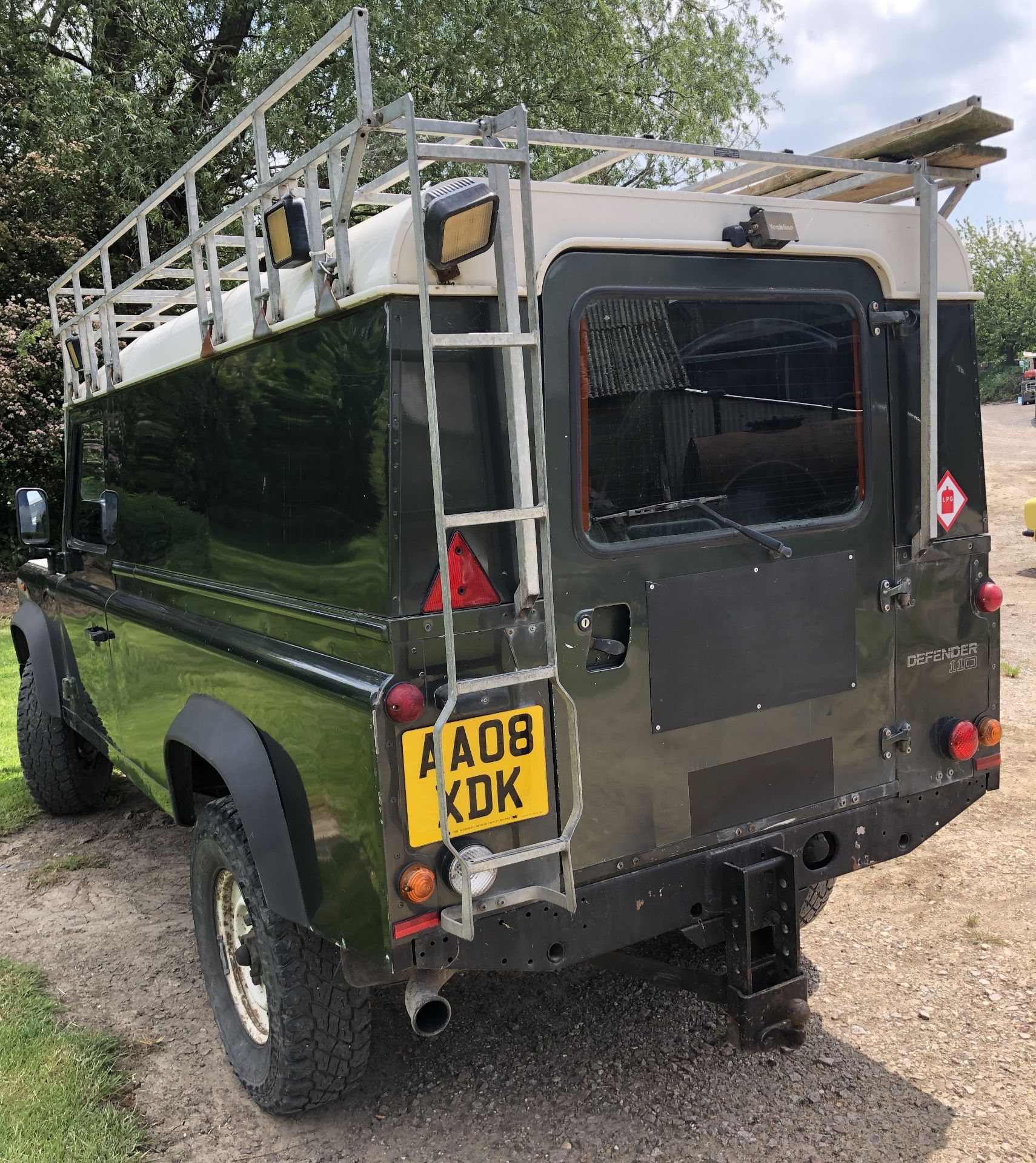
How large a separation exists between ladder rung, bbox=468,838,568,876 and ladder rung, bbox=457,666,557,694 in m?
0.37

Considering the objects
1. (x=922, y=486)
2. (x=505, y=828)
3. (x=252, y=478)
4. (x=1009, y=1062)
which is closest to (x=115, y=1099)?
(x=505, y=828)

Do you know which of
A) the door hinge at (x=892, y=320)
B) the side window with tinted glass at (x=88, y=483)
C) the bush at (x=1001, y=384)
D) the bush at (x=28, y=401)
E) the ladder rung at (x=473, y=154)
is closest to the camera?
the ladder rung at (x=473, y=154)

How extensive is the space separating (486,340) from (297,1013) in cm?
183

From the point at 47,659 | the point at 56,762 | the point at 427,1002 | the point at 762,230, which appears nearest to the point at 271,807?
the point at 427,1002

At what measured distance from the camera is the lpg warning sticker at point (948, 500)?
3.23 m

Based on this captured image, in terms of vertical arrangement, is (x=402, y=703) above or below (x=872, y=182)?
below

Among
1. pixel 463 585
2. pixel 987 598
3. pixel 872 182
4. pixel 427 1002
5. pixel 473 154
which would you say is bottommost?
pixel 427 1002

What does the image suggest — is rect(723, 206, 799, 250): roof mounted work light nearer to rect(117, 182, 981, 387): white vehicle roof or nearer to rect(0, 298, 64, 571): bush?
rect(117, 182, 981, 387): white vehicle roof

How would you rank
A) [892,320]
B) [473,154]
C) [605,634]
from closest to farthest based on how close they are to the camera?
1. [473,154]
2. [605,634]
3. [892,320]

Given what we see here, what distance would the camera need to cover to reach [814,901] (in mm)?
3854

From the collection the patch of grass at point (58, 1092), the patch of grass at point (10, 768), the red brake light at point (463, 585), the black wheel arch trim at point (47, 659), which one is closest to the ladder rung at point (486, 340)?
the red brake light at point (463, 585)

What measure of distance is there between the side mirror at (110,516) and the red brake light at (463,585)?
245 cm

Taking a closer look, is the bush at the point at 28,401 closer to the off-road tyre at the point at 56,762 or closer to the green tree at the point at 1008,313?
the off-road tyre at the point at 56,762

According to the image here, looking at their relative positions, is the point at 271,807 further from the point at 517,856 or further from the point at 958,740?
the point at 958,740
